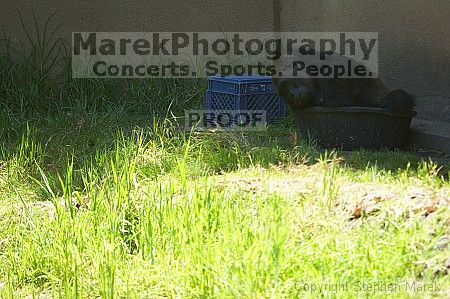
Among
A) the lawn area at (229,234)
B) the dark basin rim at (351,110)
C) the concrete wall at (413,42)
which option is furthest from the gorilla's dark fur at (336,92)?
the lawn area at (229,234)

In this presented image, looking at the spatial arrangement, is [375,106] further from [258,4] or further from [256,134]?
[258,4]

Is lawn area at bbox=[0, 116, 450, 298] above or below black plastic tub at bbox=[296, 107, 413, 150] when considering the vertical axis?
below

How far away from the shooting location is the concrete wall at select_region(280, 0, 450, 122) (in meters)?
6.81

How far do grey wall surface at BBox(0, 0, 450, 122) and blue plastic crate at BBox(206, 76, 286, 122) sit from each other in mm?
995

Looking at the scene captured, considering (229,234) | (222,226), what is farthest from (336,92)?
(229,234)

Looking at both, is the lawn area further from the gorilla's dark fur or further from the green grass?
the gorilla's dark fur

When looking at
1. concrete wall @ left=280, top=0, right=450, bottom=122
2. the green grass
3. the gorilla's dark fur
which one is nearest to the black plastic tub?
the gorilla's dark fur

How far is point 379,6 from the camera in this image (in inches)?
291

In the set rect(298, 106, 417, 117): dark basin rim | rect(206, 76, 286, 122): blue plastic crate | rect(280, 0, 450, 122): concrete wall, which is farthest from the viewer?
rect(206, 76, 286, 122): blue plastic crate

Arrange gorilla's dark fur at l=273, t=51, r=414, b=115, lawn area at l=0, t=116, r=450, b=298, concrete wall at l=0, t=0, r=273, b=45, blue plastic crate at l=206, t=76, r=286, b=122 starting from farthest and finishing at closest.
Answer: concrete wall at l=0, t=0, r=273, b=45 < blue plastic crate at l=206, t=76, r=286, b=122 < gorilla's dark fur at l=273, t=51, r=414, b=115 < lawn area at l=0, t=116, r=450, b=298

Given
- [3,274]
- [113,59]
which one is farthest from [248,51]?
[3,274]

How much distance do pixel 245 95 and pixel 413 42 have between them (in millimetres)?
1502

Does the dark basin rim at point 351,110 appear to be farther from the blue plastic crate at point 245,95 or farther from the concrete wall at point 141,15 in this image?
the concrete wall at point 141,15

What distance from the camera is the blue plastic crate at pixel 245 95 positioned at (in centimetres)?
732
